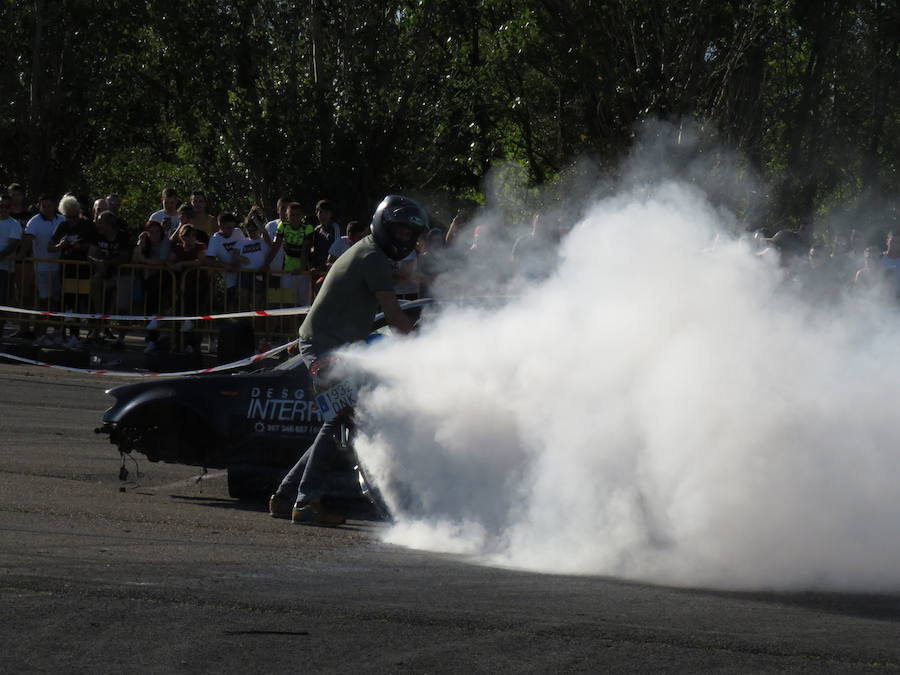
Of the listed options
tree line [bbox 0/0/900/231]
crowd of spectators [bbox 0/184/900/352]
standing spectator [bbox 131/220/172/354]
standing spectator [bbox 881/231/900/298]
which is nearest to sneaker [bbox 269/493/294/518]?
standing spectator [bbox 881/231/900/298]

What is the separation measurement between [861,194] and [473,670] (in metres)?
26.2

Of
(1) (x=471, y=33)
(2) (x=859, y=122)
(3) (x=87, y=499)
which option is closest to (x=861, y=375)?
(3) (x=87, y=499)

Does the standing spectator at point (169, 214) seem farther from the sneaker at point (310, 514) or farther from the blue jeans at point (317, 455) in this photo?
the sneaker at point (310, 514)

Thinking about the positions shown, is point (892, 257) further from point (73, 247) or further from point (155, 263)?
point (73, 247)

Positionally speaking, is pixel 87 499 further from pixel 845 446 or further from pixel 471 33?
pixel 471 33

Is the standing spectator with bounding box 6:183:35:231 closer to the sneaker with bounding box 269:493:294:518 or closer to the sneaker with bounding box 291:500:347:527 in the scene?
the sneaker with bounding box 269:493:294:518

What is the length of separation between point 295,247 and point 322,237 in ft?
1.13

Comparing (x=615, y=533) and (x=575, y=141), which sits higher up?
(x=575, y=141)

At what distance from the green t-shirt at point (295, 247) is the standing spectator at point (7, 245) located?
3265 mm

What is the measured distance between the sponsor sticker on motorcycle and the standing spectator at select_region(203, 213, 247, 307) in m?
9.28

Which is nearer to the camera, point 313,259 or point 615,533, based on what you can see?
point 615,533

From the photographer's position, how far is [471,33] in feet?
99.9

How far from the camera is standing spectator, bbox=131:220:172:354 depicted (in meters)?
17.5

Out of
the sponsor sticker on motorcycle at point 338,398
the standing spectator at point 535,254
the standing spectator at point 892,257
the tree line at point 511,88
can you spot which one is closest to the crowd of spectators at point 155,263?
the standing spectator at point 892,257
